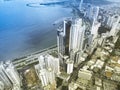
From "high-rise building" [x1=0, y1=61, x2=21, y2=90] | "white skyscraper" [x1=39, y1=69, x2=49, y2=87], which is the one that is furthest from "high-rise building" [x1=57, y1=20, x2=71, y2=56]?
"high-rise building" [x1=0, y1=61, x2=21, y2=90]

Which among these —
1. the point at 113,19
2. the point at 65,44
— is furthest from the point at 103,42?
the point at 113,19

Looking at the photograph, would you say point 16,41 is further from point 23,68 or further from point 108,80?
point 108,80

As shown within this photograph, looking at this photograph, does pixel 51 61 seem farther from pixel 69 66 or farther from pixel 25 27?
pixel 25 27

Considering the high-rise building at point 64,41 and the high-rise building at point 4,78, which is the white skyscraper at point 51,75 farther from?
the high-rise building at point 64,41

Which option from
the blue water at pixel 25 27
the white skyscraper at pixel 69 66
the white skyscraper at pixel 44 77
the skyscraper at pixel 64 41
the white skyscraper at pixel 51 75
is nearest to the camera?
the white skyscraper at pixel 44 77

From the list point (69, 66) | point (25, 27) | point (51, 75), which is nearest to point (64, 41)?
point (69, 66)

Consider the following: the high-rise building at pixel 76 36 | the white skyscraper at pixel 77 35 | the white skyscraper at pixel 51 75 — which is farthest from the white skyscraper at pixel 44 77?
the white skyscraper at pixel 77 35

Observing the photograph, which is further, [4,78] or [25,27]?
[25,27]

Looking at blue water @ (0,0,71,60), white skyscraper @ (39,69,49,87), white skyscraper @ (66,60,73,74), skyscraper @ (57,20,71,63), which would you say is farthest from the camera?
blue water @ (0,0,71,60)

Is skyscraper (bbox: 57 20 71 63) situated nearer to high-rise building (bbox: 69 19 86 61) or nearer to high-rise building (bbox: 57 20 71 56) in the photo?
high-rise building (bbox: 57 20 71 56)
